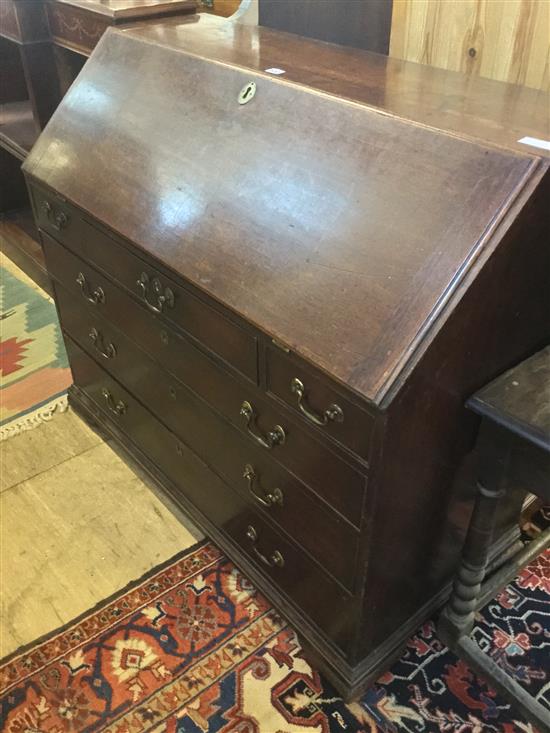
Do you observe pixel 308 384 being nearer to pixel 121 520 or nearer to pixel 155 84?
pixel 155 84

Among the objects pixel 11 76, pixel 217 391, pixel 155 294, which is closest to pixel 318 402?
pixel 217 391

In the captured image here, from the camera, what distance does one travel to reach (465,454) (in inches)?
46.7

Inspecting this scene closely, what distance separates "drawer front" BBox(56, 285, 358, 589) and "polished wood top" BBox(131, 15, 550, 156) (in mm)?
664

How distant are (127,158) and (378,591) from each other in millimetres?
1025

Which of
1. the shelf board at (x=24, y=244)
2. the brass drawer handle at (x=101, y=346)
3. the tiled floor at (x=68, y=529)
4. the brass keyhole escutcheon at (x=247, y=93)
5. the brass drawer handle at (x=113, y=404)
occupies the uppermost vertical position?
the brass keyhole escutcheon at (x=247, y=93)

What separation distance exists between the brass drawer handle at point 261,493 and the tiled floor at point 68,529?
453 mm

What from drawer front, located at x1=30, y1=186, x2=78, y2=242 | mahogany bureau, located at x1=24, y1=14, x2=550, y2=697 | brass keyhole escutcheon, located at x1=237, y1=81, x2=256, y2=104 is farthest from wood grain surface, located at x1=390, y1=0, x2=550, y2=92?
drawer front, located at x1=30, y1=186, x2=78, y2=242

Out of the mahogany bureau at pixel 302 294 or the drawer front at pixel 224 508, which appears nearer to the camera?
the mahogany bureau at pixel 302 294

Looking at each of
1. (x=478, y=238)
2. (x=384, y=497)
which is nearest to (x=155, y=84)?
(x=478, y=238)

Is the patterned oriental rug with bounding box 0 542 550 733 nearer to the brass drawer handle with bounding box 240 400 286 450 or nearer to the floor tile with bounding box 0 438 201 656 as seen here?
the floor tile with bounding box 0 438 201 656

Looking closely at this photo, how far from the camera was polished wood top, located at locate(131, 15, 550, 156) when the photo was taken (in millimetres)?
1060

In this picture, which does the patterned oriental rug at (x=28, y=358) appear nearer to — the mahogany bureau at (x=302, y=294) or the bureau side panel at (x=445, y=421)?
the mahogany bureau at (x=302, y=294)

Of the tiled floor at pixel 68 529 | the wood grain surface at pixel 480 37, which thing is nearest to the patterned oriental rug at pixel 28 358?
the tiled floor at pixel 68 529

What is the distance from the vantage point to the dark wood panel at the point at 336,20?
156 cm
